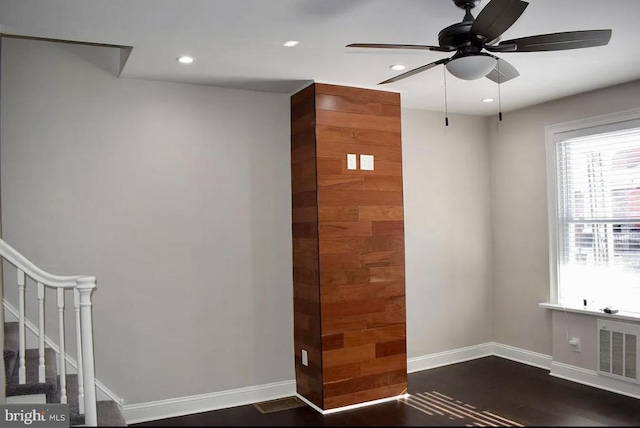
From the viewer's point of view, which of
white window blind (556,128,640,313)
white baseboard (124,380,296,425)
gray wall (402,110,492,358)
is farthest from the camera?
gray wall (402,110,492,358)

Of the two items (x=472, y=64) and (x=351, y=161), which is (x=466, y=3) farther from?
(x=351, y=161)

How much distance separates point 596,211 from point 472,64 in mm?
2855

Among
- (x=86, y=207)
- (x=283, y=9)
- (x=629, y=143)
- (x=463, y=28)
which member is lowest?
(x=86, y=207)

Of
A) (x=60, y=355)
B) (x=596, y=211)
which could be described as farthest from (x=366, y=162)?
(x=60, y=355)

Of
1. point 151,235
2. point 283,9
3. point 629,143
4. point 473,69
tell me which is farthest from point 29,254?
point 629,143

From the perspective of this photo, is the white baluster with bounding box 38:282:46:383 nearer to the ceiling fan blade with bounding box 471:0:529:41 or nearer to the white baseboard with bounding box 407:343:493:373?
the ceiling fan blade with bounding box 471:0:529:41

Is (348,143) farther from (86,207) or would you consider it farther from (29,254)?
(29,254)

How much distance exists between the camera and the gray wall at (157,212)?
12.0ft

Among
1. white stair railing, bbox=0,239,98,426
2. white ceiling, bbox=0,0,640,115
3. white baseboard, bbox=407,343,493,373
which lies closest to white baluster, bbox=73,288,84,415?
white stair railing, bbox=0,239,98,426

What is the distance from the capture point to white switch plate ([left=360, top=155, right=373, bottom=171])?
422 cm

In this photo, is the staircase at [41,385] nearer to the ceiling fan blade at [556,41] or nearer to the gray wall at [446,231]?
the ceiling fan blade at [556,41]

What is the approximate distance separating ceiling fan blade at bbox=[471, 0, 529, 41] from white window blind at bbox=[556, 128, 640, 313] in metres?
2.70

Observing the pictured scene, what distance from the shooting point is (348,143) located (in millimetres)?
4160

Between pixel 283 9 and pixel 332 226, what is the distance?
1.83 meters
